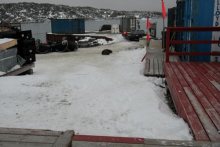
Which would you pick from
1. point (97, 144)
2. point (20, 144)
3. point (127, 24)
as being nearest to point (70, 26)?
point (127, 24)

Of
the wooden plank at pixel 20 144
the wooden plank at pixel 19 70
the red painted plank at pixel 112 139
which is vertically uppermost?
the wooden plank at pixel 20 144

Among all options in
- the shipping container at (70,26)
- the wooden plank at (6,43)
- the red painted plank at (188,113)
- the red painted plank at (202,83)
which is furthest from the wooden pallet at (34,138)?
the shipping container at (70,26)

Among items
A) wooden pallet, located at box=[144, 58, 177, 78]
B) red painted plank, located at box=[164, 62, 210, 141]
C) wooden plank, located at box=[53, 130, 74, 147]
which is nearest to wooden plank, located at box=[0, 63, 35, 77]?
wooden pallet, located at box=[144, 58, 177, 78]

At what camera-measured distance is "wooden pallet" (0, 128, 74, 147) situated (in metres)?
2.99

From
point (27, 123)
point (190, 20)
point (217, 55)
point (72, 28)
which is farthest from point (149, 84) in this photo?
point (72, 28)

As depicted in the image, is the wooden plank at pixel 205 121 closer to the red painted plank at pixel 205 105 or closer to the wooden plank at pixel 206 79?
the red painted plank at pixel 205 105

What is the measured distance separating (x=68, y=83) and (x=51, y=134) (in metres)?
5.56

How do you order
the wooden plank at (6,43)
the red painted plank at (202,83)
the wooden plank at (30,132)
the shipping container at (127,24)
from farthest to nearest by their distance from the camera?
the shipping container at (127,24) → the wooden plank at (6,43) → the red painted plank at (202,83) → the wooden plank at (30,132)

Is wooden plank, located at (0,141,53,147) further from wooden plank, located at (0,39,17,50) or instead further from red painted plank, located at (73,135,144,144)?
wooden plank, located at (0,39,17,50)

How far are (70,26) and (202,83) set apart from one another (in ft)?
138

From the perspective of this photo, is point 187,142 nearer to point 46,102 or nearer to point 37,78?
point 46,102

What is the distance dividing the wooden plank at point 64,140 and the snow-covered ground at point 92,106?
1570 mm

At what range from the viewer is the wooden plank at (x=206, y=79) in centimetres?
505

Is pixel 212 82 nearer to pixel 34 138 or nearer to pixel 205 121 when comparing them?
pixel 205 121
